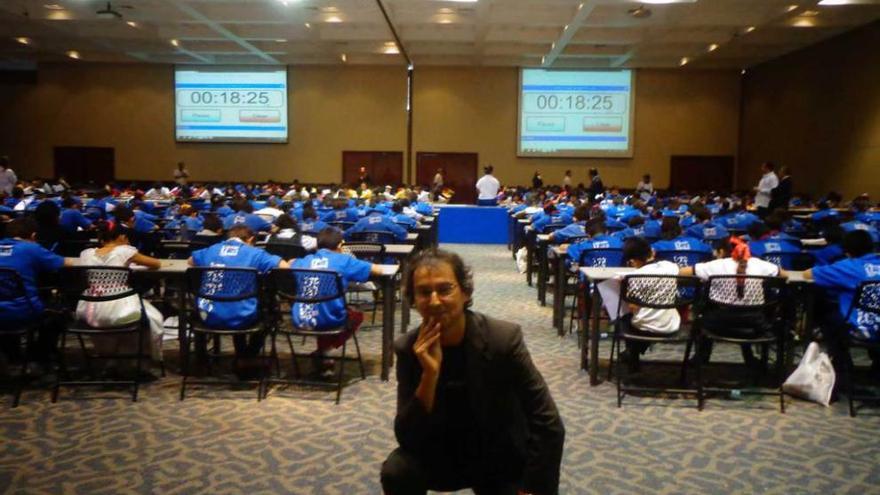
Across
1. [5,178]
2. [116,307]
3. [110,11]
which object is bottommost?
[116,307]

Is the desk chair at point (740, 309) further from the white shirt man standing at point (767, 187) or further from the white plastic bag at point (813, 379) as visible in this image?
the white shirt man standing at point (767, 187)

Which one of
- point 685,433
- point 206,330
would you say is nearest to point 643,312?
point 685,433

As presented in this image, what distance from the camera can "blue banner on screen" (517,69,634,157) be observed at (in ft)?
68.0

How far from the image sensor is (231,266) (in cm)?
454

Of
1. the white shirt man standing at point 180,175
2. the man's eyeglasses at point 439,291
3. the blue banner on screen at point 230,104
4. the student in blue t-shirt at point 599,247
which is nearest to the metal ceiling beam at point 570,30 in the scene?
the blue banner on screen at point 230,104

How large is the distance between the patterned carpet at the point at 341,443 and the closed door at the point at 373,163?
17317 mm

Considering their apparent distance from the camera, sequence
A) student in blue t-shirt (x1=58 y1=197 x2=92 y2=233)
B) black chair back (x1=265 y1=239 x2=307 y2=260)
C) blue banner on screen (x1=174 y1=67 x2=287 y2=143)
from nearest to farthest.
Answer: black chair back (x1=265 y1=239 x2=307 y2=260), student in blue t-shirt (x1=58 y1=197 x2=92 y2=233), blue banner on screen (x1=174 y1=67 x2=287 y2=143)

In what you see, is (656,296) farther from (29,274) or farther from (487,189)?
(487,189)

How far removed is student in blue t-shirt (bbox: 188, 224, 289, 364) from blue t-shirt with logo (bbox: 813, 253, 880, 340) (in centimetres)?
335

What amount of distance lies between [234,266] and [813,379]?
12.0 ft

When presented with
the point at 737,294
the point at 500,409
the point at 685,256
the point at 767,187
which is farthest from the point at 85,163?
the point at 500,409

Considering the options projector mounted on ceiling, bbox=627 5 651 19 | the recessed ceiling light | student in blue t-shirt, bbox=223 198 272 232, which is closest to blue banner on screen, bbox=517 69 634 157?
projector mounted on ceiling, bbox=627 5 651 19

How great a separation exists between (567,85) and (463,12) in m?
6.40

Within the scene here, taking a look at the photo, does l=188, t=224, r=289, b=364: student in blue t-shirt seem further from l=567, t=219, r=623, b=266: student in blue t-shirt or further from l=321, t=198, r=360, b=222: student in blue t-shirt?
l=321, t=198, r=360, b=222: student in blue t-shirt
